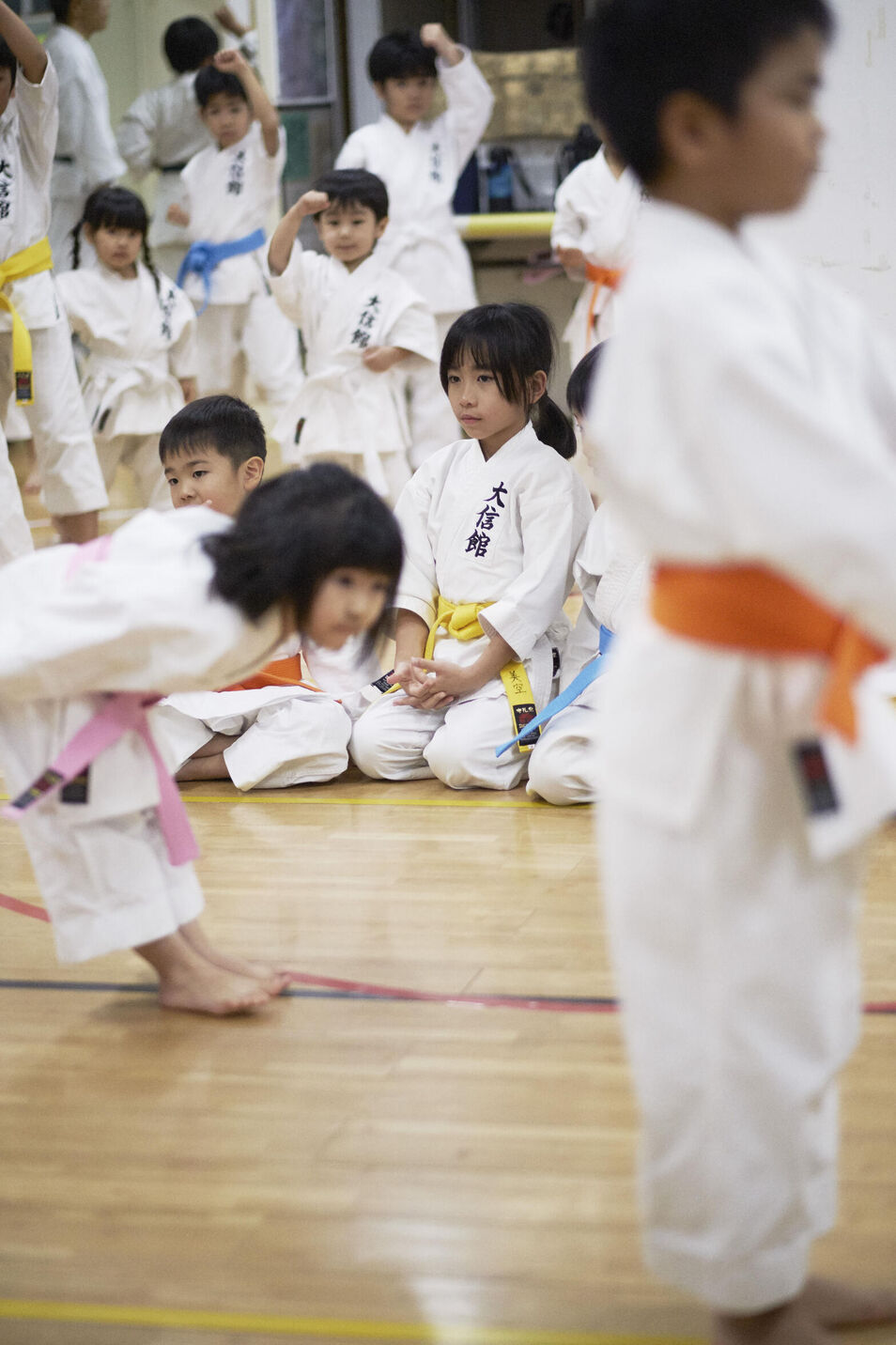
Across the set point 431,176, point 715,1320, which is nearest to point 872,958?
point 715,1320

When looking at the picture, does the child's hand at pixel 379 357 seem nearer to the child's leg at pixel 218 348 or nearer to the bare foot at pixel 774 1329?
the child's leg at pixel 218 348

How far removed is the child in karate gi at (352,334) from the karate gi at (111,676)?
111 inches

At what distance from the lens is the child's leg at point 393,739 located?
3070 millimetres

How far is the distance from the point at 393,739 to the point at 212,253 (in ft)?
11.9

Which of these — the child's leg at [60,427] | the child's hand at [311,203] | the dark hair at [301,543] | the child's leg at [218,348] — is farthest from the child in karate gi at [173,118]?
the dark hair at [301,543]

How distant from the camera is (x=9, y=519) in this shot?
153 inches

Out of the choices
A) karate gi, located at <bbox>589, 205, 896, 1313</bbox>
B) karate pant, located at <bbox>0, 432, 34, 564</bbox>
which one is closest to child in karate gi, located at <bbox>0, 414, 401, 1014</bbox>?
karate gi, located at <bbox>589, 205, 896, 1313</bbox>

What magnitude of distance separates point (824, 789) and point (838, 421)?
261 mm

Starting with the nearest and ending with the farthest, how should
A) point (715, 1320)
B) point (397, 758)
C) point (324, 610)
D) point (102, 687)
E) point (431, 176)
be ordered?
point (715, 1320), point (324, 610), point (102, 687), point (397, 758), point (431, 176)

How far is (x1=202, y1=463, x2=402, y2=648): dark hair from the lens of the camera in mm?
1628

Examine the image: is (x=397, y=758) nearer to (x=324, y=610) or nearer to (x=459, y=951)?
(x=459, y=951)

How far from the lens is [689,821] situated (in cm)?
106

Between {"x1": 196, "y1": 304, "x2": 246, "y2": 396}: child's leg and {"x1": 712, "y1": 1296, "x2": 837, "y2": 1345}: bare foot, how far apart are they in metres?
5.33

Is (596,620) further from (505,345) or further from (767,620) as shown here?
(767,620)
